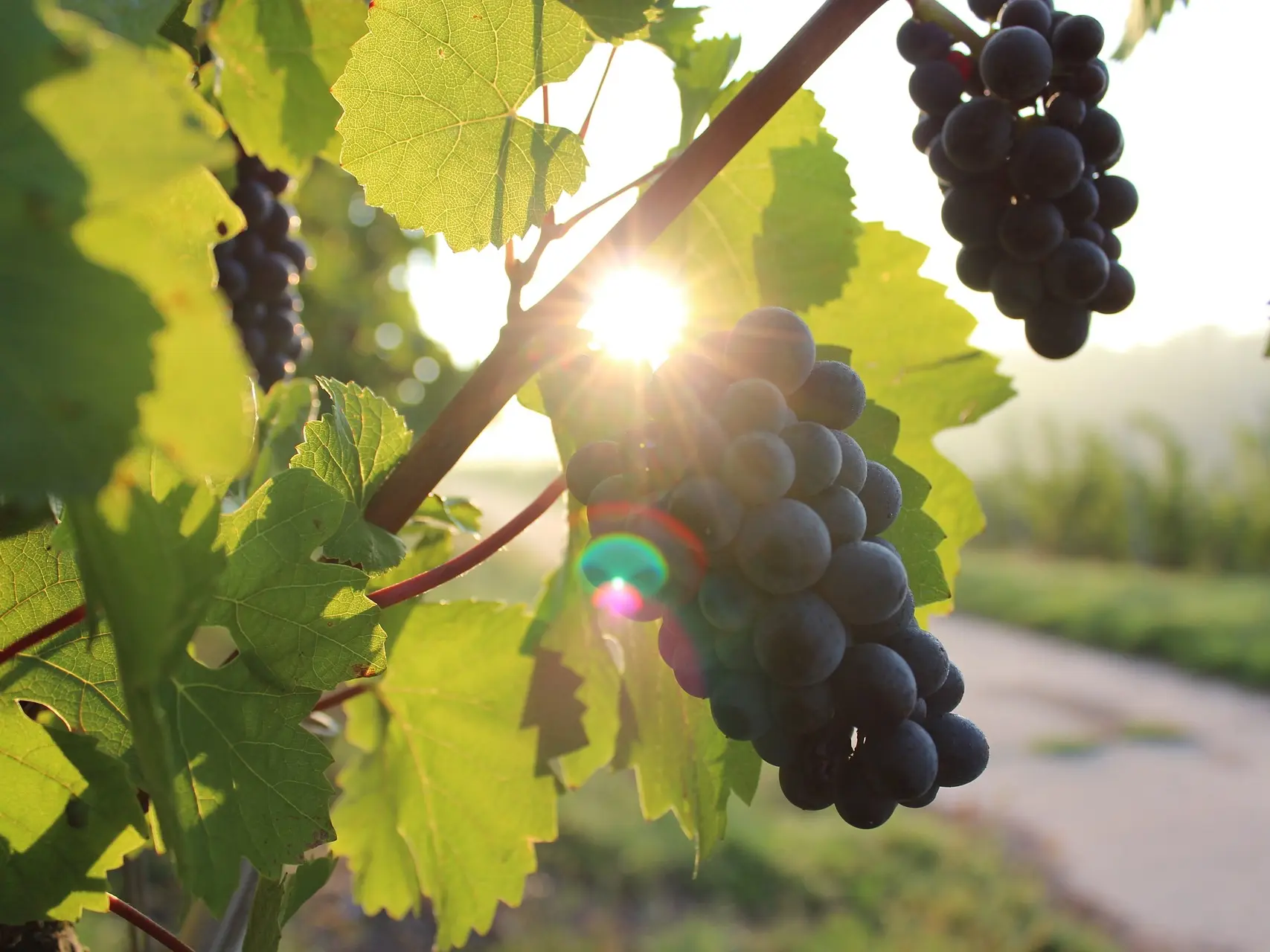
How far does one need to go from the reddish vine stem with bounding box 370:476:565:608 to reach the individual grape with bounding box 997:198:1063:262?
0.41 meters

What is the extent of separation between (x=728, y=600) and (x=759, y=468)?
0.07 meters

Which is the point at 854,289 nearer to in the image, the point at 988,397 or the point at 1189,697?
the point at 988,397

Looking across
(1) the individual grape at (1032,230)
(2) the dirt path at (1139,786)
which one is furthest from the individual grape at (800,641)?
(2) the dirt path at (1139,786)

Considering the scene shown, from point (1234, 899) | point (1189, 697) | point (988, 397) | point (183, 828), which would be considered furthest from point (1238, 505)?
point (183, 828)

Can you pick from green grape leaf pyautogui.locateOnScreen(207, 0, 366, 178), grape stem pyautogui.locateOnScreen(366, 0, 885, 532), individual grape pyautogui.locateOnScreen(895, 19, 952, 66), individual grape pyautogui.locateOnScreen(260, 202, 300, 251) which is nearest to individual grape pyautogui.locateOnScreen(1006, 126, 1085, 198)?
individual grape pyautogui.locateOnScreen(895, 19, 952, 66)

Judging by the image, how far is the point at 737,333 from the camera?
557mm

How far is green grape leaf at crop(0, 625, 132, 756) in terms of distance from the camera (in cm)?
55

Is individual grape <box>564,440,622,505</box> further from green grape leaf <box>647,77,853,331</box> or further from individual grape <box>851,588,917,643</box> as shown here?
green grape leaf <box>647,77,853,331</box>

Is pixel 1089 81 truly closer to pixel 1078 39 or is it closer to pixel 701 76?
pixel 1078 39

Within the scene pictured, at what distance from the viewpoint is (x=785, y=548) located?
507 millimetres

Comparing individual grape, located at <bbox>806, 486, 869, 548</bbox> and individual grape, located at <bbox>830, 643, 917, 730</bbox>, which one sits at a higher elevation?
individual grape, located at <bbox>806, 486, 869, 548</bbox>

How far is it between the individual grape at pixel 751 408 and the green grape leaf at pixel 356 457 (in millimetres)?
237

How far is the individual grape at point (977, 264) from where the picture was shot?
843 mm

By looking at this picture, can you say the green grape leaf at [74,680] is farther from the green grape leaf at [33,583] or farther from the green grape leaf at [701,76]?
the green grape leaf at [701,76]
